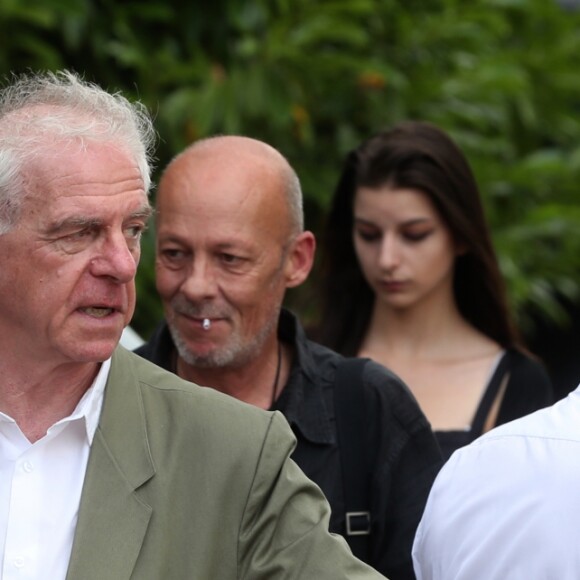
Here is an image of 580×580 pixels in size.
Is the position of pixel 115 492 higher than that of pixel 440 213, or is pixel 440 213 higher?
pixel 440 213

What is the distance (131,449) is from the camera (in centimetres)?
257

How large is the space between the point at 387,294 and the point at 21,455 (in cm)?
228

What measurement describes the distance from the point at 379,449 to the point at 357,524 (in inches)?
7.7

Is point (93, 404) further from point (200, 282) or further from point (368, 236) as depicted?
point (368, 236)

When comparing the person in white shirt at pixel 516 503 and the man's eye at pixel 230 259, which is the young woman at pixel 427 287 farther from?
the person in white shirt at pixel 516 503

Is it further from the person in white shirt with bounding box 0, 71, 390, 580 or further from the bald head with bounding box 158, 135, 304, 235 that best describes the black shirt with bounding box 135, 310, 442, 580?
the person in white shirt with bounding box 0, 71, 390, 580

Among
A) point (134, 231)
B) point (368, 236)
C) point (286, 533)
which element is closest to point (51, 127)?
point (134, 231)

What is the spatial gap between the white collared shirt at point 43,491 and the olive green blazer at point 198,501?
35mm

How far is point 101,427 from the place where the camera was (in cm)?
260

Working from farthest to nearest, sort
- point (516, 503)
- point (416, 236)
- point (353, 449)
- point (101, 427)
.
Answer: point (416, 236)
point (353, 449)
point (101, 427)
point (516, 503)

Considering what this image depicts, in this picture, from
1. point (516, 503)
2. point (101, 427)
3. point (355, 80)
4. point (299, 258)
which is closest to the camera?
point (516, 503)

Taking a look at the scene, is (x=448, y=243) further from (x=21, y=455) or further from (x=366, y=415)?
(x=21, y=455)

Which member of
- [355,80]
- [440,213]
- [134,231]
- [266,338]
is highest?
[355,80]

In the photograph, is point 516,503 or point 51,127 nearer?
point 516,503
